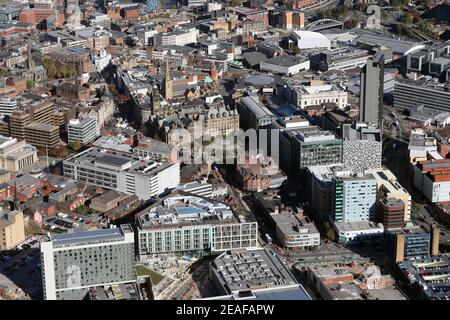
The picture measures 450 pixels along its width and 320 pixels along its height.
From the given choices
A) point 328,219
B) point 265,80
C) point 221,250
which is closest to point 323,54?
point 265,80

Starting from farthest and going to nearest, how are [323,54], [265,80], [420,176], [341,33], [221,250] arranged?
[341,33], [323,54], [265,80], [420,176], [221,250]

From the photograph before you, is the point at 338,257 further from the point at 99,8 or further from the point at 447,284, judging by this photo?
the point at 99,8

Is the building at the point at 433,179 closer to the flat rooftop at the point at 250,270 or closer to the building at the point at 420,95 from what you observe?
the flat rooftop at the point at 250,270

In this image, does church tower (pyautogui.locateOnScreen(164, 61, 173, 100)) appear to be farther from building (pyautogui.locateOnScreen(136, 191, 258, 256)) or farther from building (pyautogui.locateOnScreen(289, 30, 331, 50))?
building (pyautogui.locateOnScreen(136, 191, 258, 256))

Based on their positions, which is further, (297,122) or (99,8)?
(99,8)

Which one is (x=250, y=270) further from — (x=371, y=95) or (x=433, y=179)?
(x=371, y=95)

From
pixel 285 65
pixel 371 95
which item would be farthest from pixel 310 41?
pixel 371 95

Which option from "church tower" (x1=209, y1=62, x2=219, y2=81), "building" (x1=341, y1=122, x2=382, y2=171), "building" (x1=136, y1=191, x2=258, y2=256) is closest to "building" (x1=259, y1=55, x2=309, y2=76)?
"church tower" (x1=209, y1=62, x2=219, y2=81)
